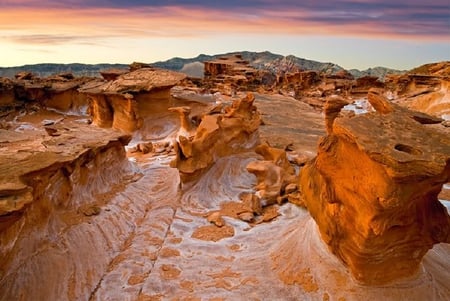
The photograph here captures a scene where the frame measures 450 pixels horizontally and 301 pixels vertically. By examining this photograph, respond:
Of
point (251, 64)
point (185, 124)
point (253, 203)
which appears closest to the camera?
point (253, 203)

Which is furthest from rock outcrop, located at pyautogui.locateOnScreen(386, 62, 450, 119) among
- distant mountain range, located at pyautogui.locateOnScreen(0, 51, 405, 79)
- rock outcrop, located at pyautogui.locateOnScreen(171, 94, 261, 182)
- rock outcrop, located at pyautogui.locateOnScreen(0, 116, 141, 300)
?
distant mountain range, located at pyautogui.locateOnScreen(0, 51, 405, 79)

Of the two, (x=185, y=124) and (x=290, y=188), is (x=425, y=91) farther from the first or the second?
(x=290, y=188)

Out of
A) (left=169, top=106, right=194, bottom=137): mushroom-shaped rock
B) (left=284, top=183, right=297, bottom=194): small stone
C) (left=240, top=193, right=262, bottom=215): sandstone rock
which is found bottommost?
(left=240, top=193, right=262, bottom=215): sandstone rock

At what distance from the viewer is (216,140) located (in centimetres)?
1016

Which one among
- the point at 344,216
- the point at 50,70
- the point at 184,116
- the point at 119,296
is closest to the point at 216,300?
the point at 119,296

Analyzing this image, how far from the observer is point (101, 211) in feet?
25.9

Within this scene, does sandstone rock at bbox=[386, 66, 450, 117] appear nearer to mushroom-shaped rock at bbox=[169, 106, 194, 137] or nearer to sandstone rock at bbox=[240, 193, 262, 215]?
mushroom-shaped rock at bbox=[169, 106, 194, 137]

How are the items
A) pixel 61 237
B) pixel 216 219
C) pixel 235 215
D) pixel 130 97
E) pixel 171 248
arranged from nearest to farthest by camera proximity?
pixel 61 237
pixel 171 248
pixel 216 219
pixel 235 215
pixel 130 97

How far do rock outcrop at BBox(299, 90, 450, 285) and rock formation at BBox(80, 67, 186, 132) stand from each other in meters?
10.3

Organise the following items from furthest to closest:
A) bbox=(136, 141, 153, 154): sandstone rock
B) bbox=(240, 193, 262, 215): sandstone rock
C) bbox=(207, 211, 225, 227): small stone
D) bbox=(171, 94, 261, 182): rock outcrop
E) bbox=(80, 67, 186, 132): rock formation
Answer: bbox=(80, 67, 186, 132): rock formation → bbox=(136, 141, 153, 154): sandstone rock → bbox=(171, 94, 261, 182): rock outcrop → bbox=(240, 193, 262, 215): sandstone rock → bbox=(207, 211, 225, 227): small stone

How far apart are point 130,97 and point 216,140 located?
18.7ft

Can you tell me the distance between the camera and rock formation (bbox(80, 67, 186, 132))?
1509cm

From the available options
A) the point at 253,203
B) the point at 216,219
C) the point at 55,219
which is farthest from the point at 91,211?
the point at 253,203

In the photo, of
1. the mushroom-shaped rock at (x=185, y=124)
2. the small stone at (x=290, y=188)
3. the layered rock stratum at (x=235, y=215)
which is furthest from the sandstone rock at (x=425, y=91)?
the small stone at (x=290, y=188)
